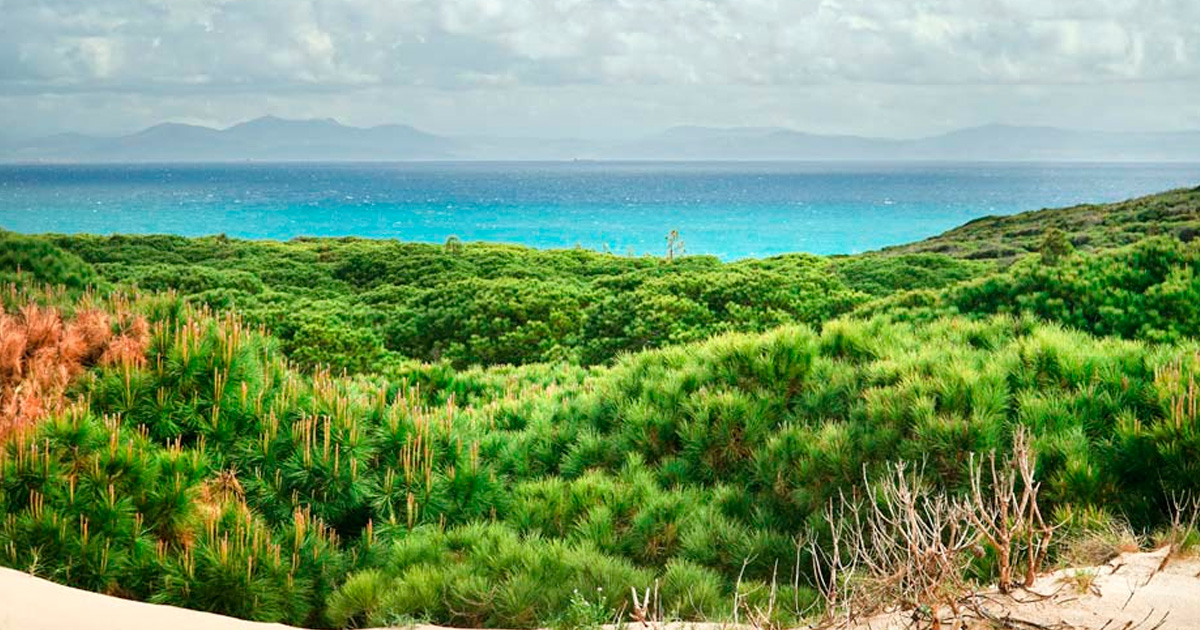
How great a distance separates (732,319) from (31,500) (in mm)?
9693

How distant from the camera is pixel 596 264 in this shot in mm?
25375

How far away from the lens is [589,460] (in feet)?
23.9

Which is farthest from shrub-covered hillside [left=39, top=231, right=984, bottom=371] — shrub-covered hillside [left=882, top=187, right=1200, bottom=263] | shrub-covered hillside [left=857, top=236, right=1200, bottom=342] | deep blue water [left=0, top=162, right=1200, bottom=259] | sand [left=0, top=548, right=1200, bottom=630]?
deep blue water [left=0, top=162, right=1200, bottom=259]

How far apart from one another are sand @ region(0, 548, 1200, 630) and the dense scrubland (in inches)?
8.4

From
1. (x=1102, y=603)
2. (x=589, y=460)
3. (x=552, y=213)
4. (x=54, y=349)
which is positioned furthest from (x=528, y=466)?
(x=552, y=213)

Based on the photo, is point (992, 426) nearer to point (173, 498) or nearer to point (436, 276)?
point (173, 498)

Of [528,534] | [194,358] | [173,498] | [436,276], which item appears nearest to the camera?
[173,498]

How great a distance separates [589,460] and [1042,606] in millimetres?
3981

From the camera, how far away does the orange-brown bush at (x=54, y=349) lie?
6.25 metres

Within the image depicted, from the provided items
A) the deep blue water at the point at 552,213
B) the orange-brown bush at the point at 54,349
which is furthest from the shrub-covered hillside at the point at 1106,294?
the deep blue water at the point at 552,213

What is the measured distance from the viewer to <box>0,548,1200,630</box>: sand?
3588 millimetres

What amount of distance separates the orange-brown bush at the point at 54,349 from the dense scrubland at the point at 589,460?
3cm

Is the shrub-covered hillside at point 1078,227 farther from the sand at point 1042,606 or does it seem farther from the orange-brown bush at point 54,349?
the orange-brown bush at point 54,349

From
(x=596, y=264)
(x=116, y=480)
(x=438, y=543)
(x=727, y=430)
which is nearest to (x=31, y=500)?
(x=116, y=480)
